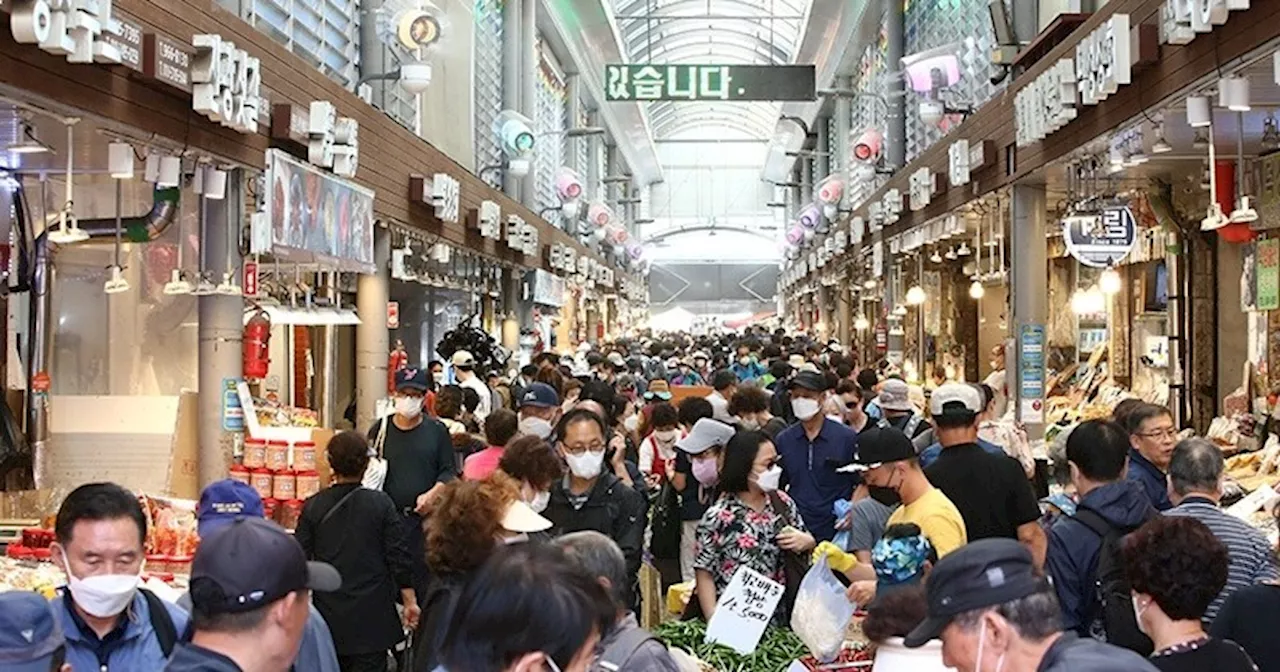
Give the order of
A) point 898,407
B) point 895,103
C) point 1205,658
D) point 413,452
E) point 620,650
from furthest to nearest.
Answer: point 895,103 < point 898,407 < point 413,452 < point 1205,658 < point 620,650

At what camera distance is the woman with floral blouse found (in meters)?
6.09

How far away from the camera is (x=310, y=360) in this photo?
1606 cm

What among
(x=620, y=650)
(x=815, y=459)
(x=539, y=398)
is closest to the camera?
(x=620, y=650)

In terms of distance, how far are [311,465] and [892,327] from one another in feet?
52.8

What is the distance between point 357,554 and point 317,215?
4.77 meters

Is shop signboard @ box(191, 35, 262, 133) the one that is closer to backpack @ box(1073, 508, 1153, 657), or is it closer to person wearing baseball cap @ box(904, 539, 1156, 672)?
backpack @ box(1073, 508, 1153, 657)

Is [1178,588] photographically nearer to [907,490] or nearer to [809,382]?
[907,490]

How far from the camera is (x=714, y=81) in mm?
24141

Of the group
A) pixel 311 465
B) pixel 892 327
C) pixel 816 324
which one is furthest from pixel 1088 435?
pixel 816 324

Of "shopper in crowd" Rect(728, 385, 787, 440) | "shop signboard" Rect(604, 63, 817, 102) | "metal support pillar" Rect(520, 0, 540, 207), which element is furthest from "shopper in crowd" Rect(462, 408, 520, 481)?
"metal support pillar" Rect(520, 0, 540, 207)

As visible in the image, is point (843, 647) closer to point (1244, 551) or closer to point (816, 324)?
point (1244, 551)

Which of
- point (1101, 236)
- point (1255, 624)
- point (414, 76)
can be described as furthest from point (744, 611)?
point (414, 76)

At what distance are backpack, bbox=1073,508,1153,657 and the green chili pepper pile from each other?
1.07m

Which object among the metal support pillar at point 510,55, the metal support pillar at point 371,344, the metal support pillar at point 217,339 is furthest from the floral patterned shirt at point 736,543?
the metal support pillar at point 510,55
